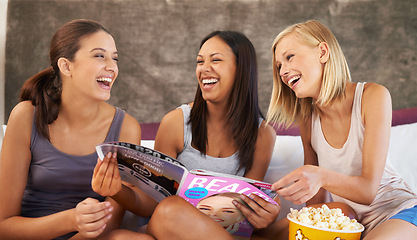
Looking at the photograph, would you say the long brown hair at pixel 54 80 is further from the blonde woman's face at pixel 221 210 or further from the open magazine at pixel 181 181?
the blonde woman's face at pixel 221 210

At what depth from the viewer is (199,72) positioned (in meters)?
1.50

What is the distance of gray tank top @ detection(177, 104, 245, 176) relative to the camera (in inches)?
58.4

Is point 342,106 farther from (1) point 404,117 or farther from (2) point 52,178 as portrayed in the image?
(2) point 52,178

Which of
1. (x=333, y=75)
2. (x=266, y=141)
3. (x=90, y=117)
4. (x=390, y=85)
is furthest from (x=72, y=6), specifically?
(x=390, y=85)

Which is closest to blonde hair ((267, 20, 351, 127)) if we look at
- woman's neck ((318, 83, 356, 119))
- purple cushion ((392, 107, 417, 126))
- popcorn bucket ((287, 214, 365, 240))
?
woman's neck ((318, 83, 356, 119))

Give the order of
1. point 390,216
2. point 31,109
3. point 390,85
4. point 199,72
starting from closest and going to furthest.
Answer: point 390,216 < point 31,109 < point 199,72 < point 390,85

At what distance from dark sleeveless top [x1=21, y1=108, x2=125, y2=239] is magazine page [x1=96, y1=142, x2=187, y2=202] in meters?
0.25

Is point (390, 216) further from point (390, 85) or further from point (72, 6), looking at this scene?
point (72, 6)

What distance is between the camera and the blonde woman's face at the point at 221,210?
43.1 inches

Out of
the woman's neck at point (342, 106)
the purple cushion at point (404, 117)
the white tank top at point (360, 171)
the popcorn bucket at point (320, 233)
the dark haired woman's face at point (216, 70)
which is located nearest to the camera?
the popcorn bucket at point (320, 233)

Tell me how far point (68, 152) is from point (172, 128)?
385 mm

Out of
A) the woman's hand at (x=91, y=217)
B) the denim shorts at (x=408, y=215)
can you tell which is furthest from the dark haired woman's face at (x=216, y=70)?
the denim shorts at (x=408, y=215)

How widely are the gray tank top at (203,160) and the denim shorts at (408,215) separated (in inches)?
21.6

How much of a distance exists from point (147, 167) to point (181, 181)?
3.7 inches
